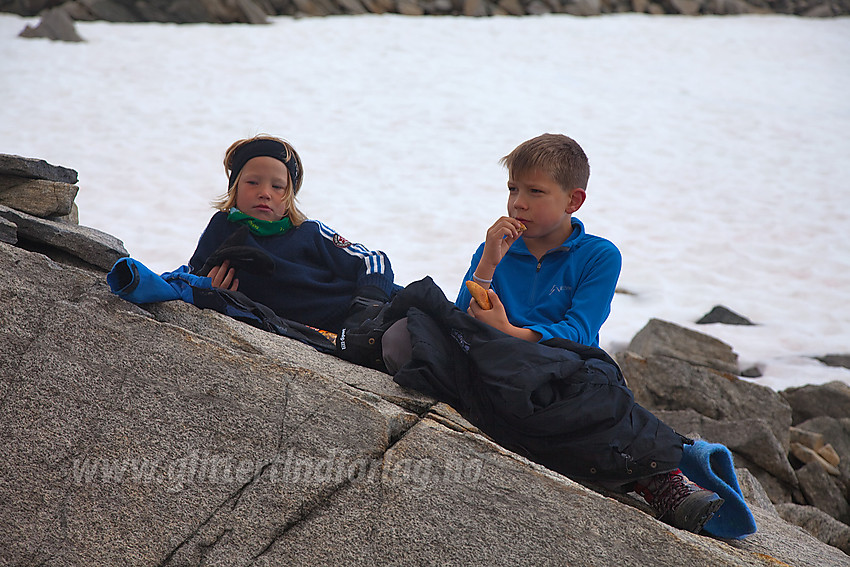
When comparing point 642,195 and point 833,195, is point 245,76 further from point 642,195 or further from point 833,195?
point 833,195

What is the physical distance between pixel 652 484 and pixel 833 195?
11.0m

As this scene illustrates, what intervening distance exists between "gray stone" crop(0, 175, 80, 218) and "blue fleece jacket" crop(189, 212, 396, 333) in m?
0.73

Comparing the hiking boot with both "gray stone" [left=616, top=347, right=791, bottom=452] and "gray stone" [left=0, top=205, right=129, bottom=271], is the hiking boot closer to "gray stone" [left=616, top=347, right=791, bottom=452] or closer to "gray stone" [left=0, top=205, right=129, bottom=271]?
"gray stone" [left=0, top=205, right=129, bottom=271]

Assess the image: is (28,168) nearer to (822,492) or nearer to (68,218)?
(68,218)

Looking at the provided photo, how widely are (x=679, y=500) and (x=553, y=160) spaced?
53.7 inches

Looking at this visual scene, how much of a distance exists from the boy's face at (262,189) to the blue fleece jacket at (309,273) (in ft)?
0.35

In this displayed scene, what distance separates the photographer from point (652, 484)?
2.76 meters

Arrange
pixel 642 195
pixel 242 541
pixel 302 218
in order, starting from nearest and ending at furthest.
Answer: pixel 242 541 → pixel 302 218 → pixel 642 195

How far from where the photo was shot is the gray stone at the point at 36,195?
376cm

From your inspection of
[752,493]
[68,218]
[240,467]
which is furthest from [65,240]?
[752,493]

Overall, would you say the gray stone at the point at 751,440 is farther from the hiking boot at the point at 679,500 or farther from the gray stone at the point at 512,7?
the gray stone at the point at 512,7

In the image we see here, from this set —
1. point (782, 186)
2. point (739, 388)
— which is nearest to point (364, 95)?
point (782, 186)

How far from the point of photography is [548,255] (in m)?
3.24

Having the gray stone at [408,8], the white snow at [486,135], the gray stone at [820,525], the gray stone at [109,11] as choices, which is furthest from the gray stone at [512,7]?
the gray stone at [820,525]
